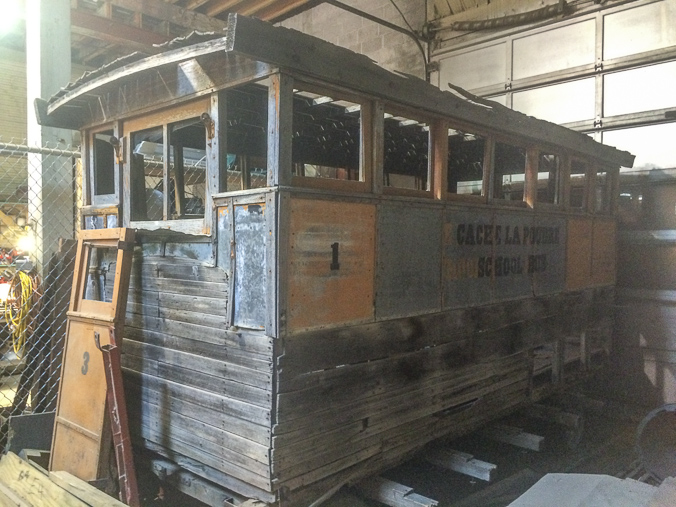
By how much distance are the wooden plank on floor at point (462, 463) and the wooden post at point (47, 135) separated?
4.67 meters

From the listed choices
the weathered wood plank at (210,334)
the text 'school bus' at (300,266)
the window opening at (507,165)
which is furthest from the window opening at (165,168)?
the window opening at (507,165)

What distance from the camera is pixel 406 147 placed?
6.88 metres

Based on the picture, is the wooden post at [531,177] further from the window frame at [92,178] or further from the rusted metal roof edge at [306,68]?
the window frame at [92,178]

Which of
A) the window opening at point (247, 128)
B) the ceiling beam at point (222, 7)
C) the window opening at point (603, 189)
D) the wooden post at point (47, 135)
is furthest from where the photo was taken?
the ceiling beam at point (222, 7)

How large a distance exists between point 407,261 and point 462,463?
2071mm

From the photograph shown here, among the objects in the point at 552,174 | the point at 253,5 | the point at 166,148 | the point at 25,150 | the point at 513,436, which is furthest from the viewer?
the point at 253,5

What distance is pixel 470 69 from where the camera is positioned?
1020cm

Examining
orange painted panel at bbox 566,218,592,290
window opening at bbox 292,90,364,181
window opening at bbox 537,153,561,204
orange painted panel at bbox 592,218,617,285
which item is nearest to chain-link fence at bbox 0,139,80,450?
window opening at bbox 292,90,364,181

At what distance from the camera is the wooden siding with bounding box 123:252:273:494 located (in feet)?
12.3

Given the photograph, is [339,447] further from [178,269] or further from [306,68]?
[306,68]

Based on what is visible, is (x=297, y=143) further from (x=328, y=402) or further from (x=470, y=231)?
(x=328, y=402)

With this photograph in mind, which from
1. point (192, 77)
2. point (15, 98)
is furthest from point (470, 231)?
point (15, 98)

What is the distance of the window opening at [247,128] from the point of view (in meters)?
4.69

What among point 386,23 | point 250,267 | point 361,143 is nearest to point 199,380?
point 250,267
